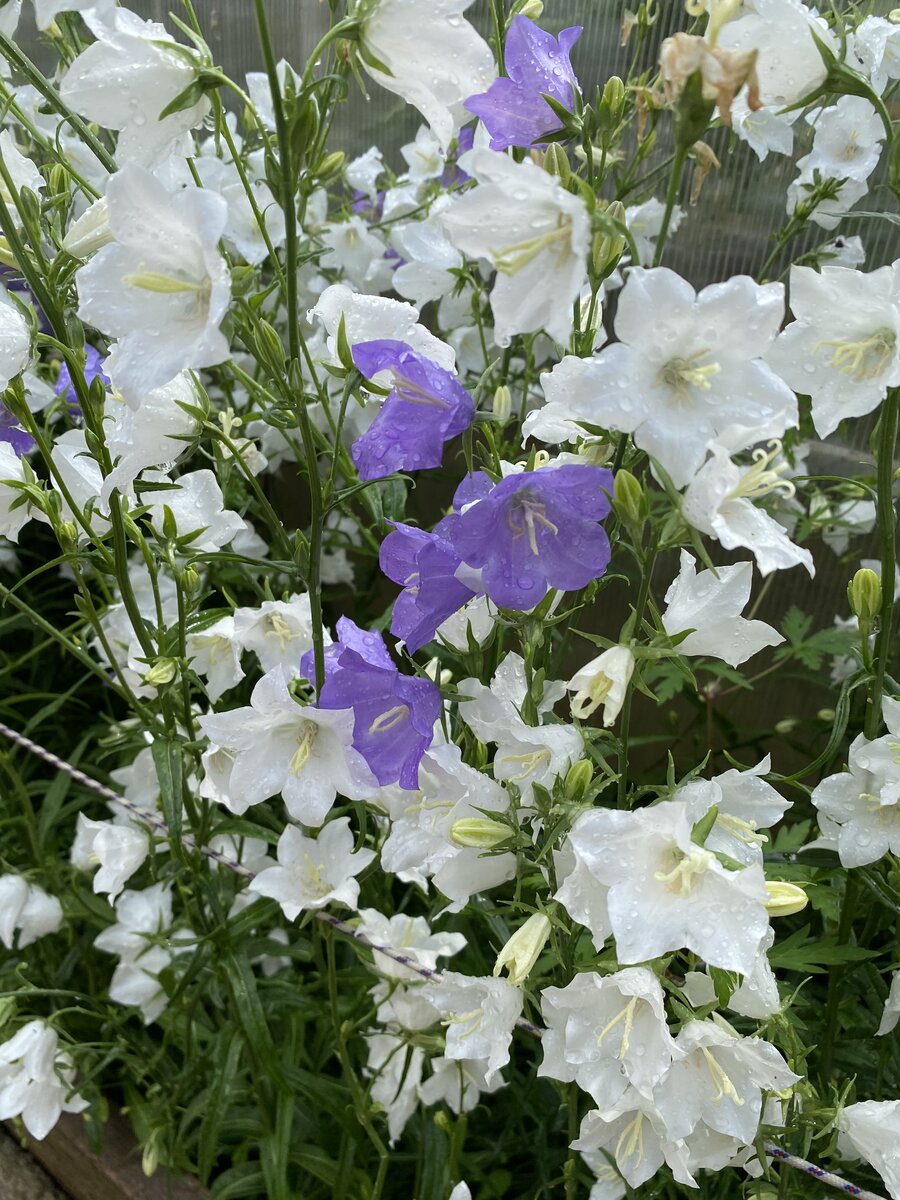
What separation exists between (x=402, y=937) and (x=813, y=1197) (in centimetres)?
54

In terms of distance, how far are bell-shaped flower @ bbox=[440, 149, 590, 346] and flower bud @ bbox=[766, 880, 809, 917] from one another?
0.43 meters

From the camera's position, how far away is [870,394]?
0.85 metres

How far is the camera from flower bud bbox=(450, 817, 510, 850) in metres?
0.79

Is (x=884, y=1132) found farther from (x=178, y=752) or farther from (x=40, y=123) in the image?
(x=40, y=123)

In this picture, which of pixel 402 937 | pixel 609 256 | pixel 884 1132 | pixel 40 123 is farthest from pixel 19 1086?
pixel 40 123

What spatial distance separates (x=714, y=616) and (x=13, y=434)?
0.87 m

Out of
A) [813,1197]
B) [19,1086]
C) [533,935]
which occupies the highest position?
[533,935]

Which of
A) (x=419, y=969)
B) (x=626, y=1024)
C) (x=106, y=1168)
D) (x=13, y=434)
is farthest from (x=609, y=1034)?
(x=106, y=1168)

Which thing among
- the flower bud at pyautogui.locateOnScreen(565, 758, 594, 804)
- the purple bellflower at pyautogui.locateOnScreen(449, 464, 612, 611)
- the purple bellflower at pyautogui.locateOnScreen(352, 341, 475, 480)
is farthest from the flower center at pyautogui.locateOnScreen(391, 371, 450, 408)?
the flower bud at pyautogui.locateOnScreen(565, 758, 594, 804)

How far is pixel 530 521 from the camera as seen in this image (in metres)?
0.77

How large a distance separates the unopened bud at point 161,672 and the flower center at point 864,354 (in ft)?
2.44

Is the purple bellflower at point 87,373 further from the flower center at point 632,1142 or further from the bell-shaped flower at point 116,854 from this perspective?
the flower center at point 632,1142

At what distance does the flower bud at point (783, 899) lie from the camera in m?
0.74

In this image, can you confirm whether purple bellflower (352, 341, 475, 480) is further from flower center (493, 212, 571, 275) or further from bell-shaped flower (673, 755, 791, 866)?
bell-shaped flower (673, 755, 791, 866)
